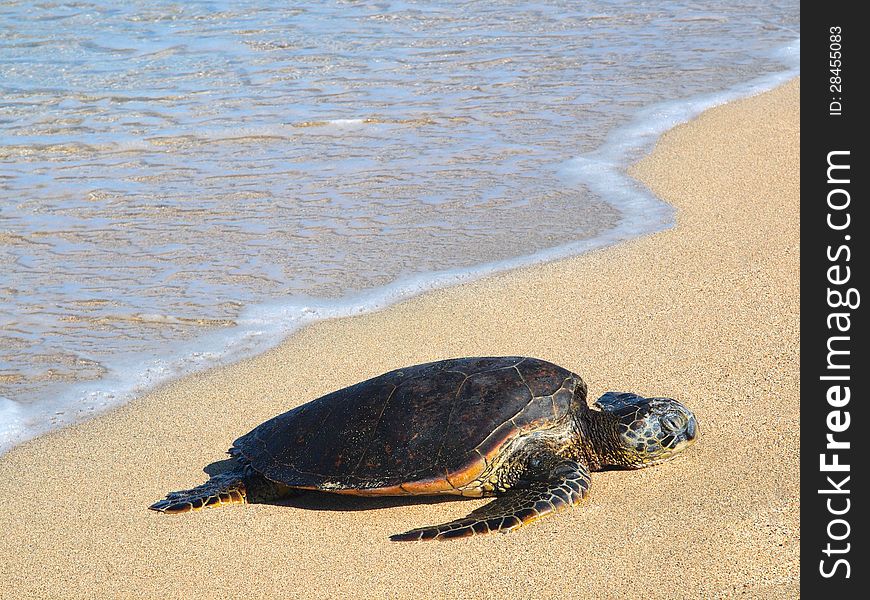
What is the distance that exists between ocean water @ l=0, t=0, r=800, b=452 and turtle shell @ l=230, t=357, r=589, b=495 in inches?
51.0

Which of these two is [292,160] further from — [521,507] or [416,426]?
[521,507]

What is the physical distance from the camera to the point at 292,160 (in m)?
7.66

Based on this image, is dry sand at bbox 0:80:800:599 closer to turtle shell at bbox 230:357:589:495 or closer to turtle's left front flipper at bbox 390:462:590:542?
turtle's left front flipper at bbox 390:462:590:542

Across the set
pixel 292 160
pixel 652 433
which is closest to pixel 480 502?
pixel 652 433

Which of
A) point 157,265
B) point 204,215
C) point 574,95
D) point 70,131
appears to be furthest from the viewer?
point 574,95

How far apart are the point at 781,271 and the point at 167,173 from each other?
→ 14.9ft

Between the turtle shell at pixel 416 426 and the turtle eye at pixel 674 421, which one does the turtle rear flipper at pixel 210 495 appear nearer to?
the turtle shell at pixel 416 426

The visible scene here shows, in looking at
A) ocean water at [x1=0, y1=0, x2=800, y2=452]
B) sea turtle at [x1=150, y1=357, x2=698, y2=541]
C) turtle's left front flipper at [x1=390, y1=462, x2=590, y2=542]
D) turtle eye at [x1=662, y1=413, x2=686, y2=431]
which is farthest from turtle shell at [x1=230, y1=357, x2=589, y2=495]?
ocean water at [x1=0, y1=0, x2=800, y2=452]

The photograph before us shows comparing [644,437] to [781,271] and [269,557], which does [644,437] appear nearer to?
[269,557]

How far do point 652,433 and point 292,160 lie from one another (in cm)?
488

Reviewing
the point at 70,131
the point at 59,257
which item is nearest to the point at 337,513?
the point at 59,257

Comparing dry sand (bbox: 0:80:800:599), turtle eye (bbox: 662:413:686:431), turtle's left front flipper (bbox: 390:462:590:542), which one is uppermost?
turtle eye (bbox: 662:413:686:431)

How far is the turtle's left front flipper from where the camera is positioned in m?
3.09
